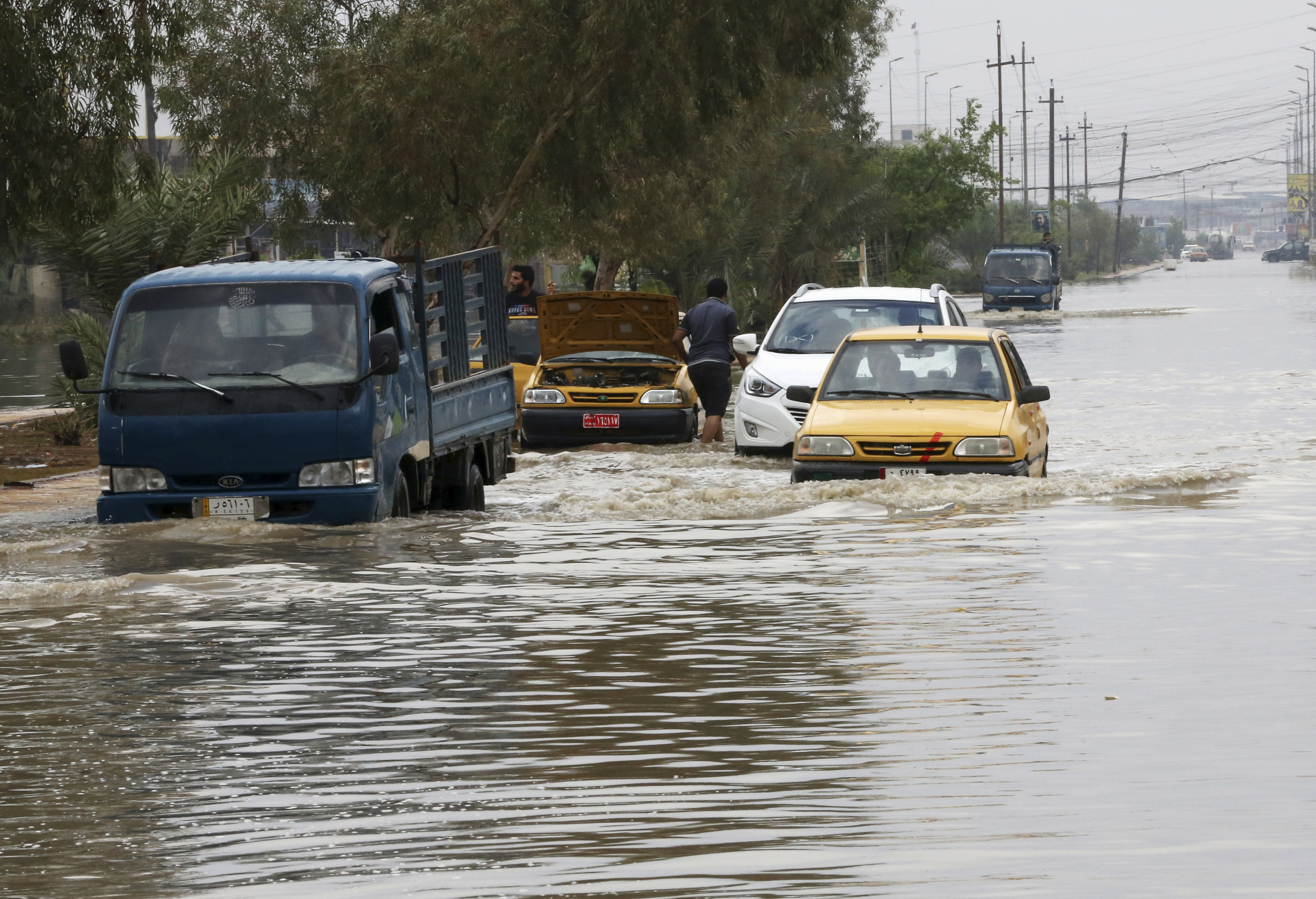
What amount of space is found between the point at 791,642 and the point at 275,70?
905 inches

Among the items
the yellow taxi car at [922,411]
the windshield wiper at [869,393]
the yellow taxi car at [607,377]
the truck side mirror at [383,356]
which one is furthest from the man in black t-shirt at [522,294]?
the truck side mirror at [383,356]

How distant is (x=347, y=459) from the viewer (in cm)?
1249

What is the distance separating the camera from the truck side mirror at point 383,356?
12398 mm

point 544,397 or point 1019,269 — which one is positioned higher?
point 1019,269

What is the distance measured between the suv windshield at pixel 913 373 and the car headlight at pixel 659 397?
5.39 meters

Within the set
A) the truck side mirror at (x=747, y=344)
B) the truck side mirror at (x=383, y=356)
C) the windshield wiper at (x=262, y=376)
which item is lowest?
the truck side mirror at (x=747, y=344)

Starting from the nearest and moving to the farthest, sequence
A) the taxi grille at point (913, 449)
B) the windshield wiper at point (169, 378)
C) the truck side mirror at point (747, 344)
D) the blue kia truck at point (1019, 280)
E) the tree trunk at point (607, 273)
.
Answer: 1. the windshield wiper at point (169, 378)
2. the taxi grille at point (913, 449)
3. the truck side mirror at point (747, 344)
4. the tree trunk at point (607, 273)
5. the blue kia truck at point (1019, 280)

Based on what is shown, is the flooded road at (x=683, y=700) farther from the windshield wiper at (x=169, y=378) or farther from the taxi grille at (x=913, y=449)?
the windshield wiper at (x=169, y=378)

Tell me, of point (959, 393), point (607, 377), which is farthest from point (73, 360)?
point (607, 377)

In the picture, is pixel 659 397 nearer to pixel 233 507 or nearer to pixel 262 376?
pixel 262 376

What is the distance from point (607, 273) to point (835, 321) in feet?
55.4

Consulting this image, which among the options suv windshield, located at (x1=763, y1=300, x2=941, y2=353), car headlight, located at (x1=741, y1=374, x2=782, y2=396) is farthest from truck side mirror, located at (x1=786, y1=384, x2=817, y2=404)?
suv windshield, located at (x1=763, y1=300, x2=941, y2=353)

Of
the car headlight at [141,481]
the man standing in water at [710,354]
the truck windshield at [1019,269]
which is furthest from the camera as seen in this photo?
the truck windshield at [1019,269]

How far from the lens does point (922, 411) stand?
14719 millimetres
